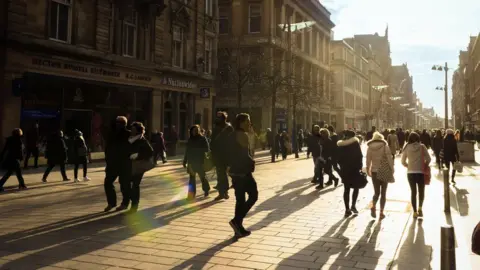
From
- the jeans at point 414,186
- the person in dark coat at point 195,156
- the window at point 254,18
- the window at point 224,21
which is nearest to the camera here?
the jeans at point 414,186

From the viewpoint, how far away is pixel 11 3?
1562 cm

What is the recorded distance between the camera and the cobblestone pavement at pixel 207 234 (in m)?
5.10

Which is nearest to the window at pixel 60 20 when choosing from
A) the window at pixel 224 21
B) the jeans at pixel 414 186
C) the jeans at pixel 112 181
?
the jeans at pixel 112 181

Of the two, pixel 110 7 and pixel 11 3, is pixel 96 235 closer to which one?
pixel 11 3

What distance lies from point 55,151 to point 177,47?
14497mm

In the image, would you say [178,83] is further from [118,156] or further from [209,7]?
[118,156]

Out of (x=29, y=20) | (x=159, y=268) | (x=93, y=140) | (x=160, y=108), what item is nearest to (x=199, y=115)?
(x=160, y=108)

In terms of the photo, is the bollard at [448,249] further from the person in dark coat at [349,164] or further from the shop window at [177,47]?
the shop window at [177,47]

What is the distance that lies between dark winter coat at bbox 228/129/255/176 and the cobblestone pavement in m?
1.02

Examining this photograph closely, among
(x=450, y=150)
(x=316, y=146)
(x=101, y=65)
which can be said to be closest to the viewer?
(x=316, y=146)

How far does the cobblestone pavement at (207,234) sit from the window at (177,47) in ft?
52.5

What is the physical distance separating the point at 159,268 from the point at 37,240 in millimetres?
2300

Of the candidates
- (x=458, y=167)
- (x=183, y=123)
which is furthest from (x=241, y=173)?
(x=183, y=123)

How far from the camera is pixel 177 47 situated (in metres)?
25.8
